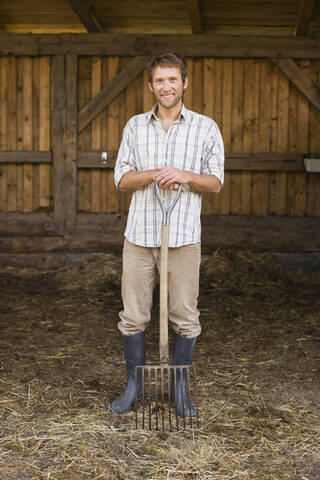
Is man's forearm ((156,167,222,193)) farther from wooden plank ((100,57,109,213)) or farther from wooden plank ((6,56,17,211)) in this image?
wooden plank ((6,56,17,211))

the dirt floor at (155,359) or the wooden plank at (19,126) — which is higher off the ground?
the wooden plank at (19,126)

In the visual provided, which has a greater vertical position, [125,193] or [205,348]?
[125,193]

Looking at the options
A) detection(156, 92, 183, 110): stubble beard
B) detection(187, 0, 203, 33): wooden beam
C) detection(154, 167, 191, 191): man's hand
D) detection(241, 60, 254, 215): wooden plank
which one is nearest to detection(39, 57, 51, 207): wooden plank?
detection(187, 0, 203, 33): wooden beam

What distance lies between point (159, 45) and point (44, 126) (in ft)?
5.86

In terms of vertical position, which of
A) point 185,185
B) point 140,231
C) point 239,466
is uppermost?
point 185,185

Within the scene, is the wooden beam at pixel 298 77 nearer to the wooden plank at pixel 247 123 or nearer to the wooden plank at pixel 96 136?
the wooden plank at pixel 247 123

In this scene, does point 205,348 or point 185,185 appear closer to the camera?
point 185,185

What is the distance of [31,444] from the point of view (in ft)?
9.56

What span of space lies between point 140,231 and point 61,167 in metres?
4.72

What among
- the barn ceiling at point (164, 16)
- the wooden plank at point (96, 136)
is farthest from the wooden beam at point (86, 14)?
the wooden plank at point (96, 136)

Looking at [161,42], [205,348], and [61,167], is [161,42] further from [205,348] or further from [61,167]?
[205,348]

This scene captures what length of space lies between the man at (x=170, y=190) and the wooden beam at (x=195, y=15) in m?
3.58

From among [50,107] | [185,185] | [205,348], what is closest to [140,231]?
[185,185]

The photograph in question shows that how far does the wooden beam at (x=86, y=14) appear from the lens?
6.52 meters
